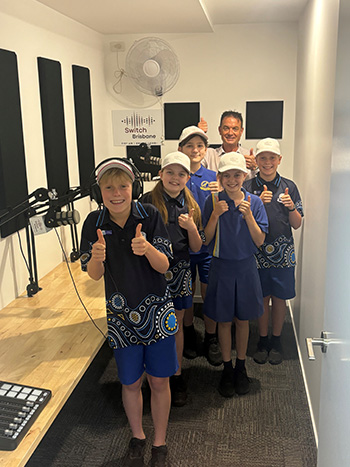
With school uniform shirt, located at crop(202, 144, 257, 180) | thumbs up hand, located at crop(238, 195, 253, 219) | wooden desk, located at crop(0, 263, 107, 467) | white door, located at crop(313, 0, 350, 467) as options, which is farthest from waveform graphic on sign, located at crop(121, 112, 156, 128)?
white door, located at crop(313, 0, 350, 467)

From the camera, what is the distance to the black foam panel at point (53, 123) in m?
3.09

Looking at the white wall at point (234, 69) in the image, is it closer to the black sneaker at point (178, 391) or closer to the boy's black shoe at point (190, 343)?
the boy's black shoe at point (190, 343)

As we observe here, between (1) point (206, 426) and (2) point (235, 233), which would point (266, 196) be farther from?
(1) point (206, 426)

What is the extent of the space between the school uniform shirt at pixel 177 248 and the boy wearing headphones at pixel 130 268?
1.33ft

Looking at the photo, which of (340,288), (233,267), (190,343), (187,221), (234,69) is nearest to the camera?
(340,288)

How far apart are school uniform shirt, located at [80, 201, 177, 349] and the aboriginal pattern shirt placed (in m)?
0.41

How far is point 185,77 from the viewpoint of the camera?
A: 4.20 m

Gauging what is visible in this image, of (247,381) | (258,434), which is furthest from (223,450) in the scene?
(247,381)

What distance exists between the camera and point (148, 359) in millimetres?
2268

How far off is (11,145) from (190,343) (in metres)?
1.86

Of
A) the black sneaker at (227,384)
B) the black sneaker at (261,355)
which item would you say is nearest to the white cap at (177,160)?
the black sneaker at (227,384)

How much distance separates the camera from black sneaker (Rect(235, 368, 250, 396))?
300 centimetres

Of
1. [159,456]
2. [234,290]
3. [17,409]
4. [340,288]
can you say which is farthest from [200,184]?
[340,288]

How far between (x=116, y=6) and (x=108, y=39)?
1253 millimetres
